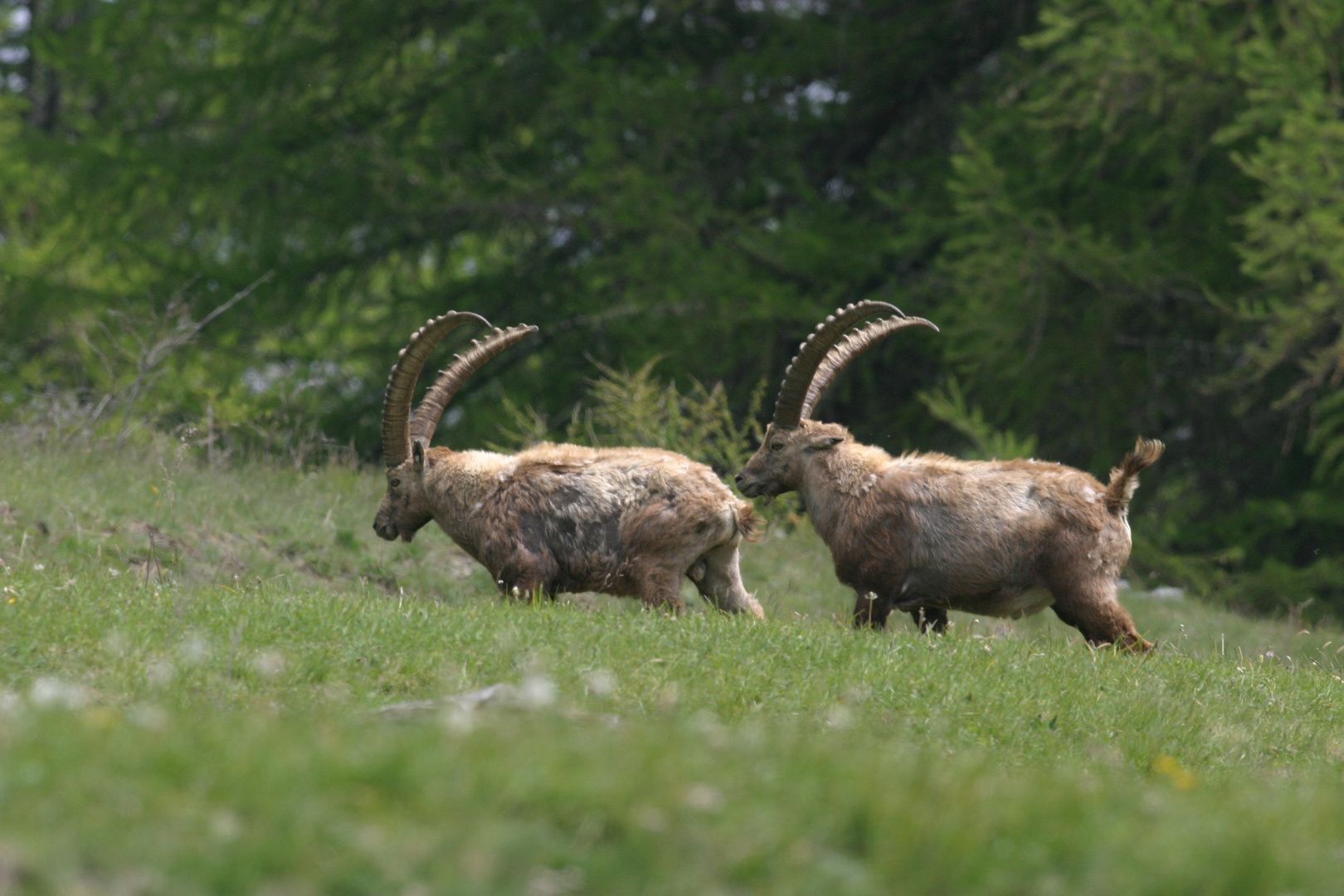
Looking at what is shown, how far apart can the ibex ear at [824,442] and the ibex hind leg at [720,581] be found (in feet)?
3.11

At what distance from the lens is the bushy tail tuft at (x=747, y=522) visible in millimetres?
9742

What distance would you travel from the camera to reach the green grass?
3604mm

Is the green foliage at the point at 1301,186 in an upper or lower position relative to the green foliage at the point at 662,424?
upper

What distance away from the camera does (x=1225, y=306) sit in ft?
54.2

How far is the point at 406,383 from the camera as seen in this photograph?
34.6 feet

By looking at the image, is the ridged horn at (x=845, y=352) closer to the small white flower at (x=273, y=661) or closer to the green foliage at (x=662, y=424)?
the green foliage at (x=662, y=424)

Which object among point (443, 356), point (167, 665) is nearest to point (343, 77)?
point (443, 356)

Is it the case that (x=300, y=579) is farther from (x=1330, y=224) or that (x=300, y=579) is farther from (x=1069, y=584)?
(x=1330, y=224)

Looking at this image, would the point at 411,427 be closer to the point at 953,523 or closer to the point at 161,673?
the point at 953,523

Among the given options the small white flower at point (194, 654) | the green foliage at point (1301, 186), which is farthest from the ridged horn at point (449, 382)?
the green foliage at point (1301, 186)

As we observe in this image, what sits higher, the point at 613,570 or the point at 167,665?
the point at 167,665

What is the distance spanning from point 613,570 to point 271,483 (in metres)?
5.99

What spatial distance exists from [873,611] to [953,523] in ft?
2.68

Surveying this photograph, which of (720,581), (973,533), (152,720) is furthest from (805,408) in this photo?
(152,720)
